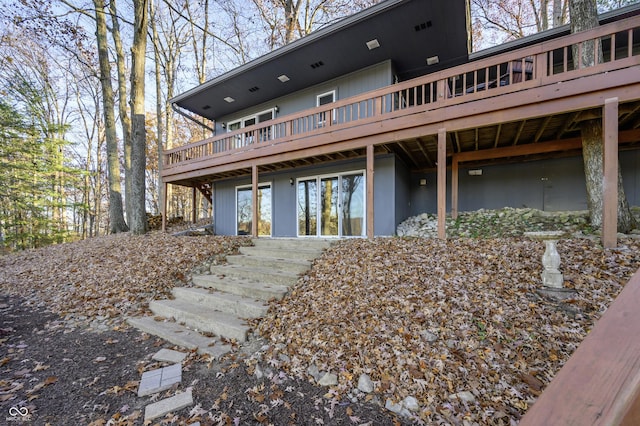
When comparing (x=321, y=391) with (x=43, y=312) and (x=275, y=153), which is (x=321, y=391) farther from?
(x=275, y=153)

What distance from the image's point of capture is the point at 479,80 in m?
8.30

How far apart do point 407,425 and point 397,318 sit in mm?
1141

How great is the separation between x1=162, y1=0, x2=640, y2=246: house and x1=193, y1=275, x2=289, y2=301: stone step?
272cm

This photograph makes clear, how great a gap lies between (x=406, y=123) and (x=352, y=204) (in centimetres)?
286

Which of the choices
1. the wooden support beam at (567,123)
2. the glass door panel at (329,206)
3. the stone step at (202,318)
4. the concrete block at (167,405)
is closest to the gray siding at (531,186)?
the wooden support beam at (567,123)

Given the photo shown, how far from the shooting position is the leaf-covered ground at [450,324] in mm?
2328

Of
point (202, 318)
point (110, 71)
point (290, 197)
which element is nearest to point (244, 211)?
point (290, 197)

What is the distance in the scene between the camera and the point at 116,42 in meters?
11.1

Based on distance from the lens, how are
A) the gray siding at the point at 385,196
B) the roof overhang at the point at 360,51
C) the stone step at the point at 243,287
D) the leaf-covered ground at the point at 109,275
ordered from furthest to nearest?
the gray siding at the point at 385,196 → the roof overhang at the point at 360,51 → the leaf-covered ground at the point at 109,275 → the stone step at the point at 243,287

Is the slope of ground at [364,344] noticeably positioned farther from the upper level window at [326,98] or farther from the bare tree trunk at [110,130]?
the bare tree trunk at [110,130]

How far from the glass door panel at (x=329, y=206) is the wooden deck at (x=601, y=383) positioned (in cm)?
739

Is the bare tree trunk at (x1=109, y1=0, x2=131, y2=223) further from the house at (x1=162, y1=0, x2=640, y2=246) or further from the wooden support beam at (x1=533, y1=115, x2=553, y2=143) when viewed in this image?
the wooden support beam at (x1=533, y1=115, x2=553, y2=143)

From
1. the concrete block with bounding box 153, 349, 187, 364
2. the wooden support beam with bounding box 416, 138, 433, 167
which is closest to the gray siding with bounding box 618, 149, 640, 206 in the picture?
the wooden support beam with bounding box 416, 138, 433, 167

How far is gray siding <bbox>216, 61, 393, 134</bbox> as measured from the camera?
7892 millimetres
